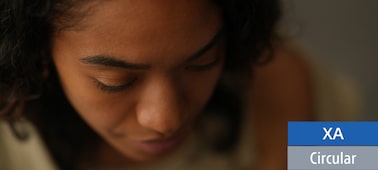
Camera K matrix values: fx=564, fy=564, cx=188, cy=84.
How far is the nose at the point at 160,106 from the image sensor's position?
0.53 metres

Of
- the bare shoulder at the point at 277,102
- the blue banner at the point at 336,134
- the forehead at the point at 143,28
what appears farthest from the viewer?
the bare shoulder at the point at 277,102

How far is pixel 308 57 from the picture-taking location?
0.76 metres

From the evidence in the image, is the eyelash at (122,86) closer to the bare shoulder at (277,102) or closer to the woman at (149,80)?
the woman at (149,80)

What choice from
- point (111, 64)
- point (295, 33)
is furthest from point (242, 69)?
point (111, 64)

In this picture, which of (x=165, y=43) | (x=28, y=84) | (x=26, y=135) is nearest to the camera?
(x=165, y=43)

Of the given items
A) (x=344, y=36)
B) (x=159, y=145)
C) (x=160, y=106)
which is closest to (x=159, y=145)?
(x=159, y=145)

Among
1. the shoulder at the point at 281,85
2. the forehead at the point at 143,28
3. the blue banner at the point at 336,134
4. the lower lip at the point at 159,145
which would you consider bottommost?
the lower lip at the point at 159,145

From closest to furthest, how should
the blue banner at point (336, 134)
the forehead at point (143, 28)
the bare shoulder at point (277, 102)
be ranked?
the forehead at point (143, 28)
the blue banner at point (336, 134)
the bare shoulder at point (277, 102)

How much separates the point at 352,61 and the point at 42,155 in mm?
434

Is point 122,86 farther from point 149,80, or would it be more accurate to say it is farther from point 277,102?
point 277,102

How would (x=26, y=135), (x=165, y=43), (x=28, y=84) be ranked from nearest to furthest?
(x=165, y=43) < (x=28, y=84) < (x=26, y=135)

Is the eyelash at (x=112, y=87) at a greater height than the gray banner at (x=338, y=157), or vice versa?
the eyelash at (x=112, y=87)

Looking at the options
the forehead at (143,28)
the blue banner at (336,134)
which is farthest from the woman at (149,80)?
the blue banner at (336,134)

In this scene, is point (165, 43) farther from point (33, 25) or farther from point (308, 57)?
point (308, 57)
